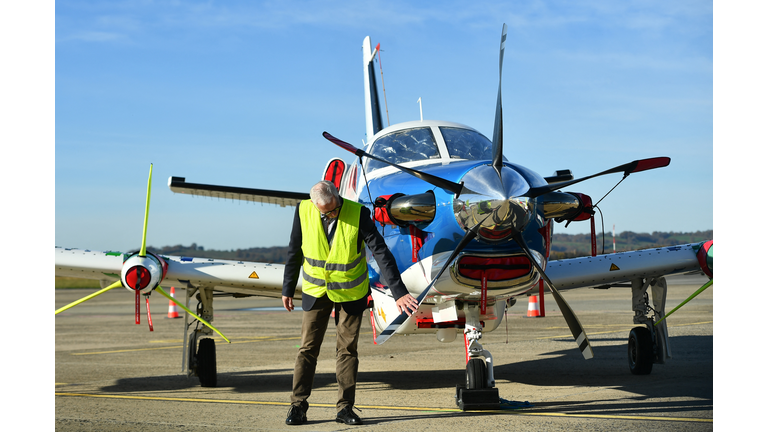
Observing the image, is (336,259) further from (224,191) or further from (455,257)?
(224,191)

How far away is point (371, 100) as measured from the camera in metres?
14.9

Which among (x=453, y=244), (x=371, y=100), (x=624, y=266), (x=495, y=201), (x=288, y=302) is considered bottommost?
(x=288, y=302)

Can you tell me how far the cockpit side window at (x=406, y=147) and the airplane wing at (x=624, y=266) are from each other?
259 cm

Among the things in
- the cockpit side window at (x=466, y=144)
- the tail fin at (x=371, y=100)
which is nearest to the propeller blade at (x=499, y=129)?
the cockpit side window at (x=466, y=144)

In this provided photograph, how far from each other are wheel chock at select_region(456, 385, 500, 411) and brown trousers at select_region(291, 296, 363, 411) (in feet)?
3.71

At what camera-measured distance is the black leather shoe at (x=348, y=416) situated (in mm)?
5664

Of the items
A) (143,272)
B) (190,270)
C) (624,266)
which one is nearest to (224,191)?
(190,270)

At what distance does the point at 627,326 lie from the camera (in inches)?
662

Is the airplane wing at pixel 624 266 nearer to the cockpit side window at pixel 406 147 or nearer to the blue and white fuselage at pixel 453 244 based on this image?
the blue and white fuselage at pixel 453 244

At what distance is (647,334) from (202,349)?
5698 millimetres

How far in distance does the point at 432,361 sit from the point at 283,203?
131 inches
